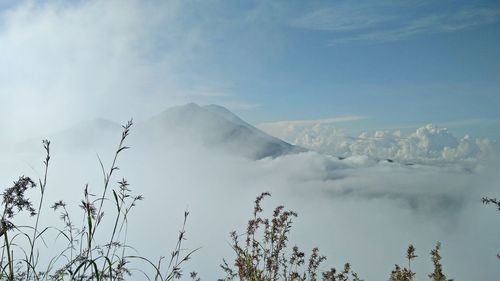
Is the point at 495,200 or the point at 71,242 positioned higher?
the point at 495,200

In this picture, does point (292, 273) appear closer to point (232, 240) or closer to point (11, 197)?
point (232, 240)

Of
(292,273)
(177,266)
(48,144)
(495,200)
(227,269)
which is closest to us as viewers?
(495,200)

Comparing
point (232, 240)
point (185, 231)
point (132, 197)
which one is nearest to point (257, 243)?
point (232, 240)

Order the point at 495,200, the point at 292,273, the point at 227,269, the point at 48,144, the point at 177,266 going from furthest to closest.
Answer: the point at 292,273 → the point at 227,269 → the point at 177,266 → the point at 48,144 → the point at 495,200

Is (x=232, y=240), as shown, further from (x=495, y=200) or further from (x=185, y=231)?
(x=495, y=200)

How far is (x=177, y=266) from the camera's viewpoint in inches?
139

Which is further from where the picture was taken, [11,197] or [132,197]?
[132,197]

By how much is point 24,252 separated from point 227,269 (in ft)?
6.66

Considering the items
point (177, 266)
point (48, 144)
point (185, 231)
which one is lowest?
point (177, 266)

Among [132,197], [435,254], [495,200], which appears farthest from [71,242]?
[435,254]

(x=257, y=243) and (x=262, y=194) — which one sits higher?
(x=262, y=194)

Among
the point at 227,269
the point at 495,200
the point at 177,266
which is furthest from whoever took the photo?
the point at 227,269

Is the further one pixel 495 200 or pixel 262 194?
pixel 262 194

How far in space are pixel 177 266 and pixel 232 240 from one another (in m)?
1.31
